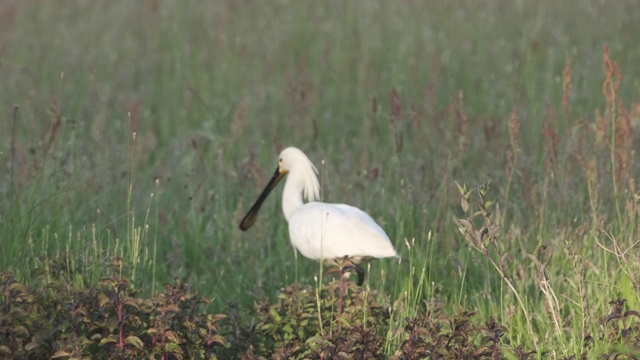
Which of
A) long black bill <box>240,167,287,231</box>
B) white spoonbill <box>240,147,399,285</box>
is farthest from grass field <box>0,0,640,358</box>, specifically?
white spoonbill <box>240,147,399,285</box>

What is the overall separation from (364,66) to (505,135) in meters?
1.76

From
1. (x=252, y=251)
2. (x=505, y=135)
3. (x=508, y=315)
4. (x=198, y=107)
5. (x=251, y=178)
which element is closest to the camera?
(x=508, y=315)

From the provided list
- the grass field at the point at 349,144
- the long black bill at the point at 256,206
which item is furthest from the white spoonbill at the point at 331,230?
the grass field at the point at 349,144

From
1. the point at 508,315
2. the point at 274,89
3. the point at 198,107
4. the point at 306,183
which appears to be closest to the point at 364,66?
the point at 274,89

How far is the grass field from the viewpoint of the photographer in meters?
5.40

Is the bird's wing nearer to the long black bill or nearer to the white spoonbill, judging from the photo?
the white spoonbill

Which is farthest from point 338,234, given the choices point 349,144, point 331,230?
point 349,144

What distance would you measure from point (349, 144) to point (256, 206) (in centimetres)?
196

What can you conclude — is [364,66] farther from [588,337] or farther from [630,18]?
[588,337]

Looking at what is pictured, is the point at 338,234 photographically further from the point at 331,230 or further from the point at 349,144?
the point at 349,144

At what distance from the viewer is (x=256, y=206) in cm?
692

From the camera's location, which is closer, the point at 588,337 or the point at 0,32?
the point at 588,337

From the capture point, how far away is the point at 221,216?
6996 mm

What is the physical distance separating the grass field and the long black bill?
0.21ft
